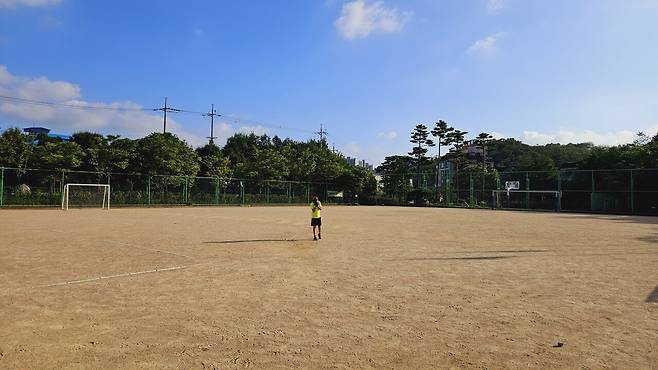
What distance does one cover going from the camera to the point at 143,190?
114 ft

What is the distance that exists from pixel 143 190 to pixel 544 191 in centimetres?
3348

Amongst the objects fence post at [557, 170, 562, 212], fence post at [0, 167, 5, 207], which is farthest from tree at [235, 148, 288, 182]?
fence post at [557, 170, 562, 212]

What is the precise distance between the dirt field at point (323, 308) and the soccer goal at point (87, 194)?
21.7 metres

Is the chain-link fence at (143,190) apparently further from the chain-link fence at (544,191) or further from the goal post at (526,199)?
the goal post at (526,199)

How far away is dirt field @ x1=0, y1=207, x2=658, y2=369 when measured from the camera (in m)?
3.84

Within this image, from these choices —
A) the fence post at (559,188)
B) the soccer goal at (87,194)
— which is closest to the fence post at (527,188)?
the fence post at (559,188)

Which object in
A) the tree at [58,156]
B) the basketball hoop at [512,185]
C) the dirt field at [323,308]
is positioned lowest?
the dirt field at [323,308]

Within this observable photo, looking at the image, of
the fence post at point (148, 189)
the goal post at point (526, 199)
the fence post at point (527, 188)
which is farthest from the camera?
the fence post at point (527, 188)

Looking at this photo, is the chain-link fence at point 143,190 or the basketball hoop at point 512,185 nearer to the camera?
the chain-link fence at point 143,190

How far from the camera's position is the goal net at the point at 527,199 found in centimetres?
3897

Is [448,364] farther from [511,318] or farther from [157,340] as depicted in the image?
[157,340]

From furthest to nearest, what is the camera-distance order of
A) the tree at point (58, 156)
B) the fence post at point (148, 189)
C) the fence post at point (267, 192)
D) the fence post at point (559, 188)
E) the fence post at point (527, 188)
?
1. the fence post at point (267, 192)
2. the fence post at point (527, 188)
3. the fence post at point (559, 188)
4. the fence post at point (148, 189)
5. the tree at point (58, 156)

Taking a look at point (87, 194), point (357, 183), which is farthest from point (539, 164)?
point (87, 194)

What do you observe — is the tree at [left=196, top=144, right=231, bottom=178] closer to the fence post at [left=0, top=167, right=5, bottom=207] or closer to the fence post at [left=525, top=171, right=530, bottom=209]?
the fence post at [left=0, top=167, right=5, bottom=207]
